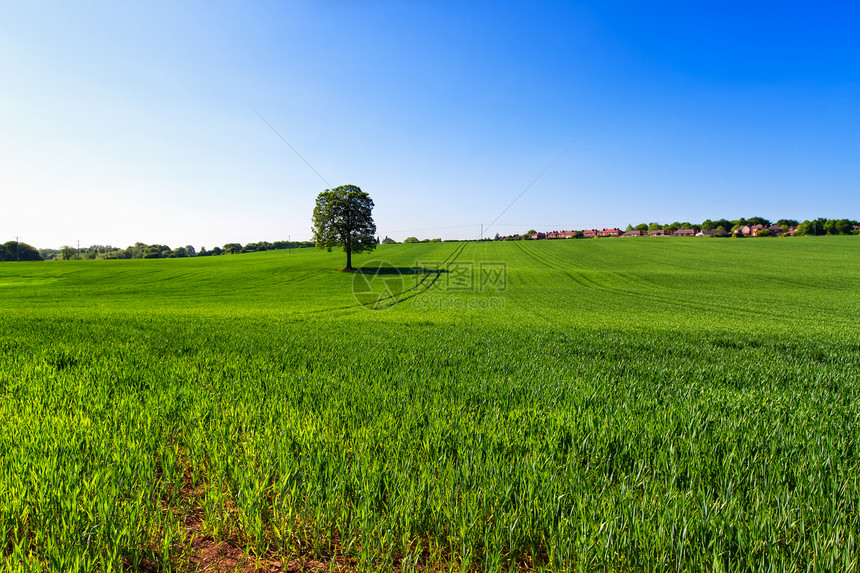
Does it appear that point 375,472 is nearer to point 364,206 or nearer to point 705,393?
point 705,393

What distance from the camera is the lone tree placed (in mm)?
48625

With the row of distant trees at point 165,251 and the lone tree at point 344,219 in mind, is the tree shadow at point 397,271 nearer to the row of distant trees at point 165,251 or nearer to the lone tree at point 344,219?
the lone tree at point 344,219

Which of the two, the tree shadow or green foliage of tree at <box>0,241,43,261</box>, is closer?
the tree shadow

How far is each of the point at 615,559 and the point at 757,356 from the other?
10.3m

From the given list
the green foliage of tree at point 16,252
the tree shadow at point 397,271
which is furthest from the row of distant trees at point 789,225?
the green foliage of tree at point 16,252

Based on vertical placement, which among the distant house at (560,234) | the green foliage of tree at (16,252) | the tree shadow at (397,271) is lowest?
the tree shadow at (397,271)

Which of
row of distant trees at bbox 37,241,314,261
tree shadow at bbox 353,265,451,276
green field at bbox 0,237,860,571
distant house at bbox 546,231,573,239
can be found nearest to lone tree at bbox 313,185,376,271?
tree shadow at bbox 353,265,451,276

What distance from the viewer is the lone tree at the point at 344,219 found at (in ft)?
160

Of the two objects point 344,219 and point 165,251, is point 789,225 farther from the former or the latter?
point 165,251

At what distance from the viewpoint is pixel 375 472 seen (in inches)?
107

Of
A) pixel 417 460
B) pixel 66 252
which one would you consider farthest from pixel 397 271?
pixel 66 252

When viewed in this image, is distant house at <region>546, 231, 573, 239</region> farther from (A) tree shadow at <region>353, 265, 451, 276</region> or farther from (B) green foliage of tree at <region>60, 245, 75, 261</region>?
(B) green foliage of tree at <region>60, 245, 75, 261</region>

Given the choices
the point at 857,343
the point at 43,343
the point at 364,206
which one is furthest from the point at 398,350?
the point at 364,206

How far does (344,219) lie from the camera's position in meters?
48.9
